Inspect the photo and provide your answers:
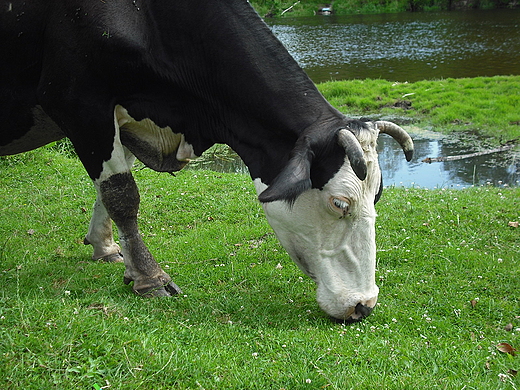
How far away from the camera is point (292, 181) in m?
3.99

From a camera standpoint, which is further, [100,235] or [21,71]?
[100,235]

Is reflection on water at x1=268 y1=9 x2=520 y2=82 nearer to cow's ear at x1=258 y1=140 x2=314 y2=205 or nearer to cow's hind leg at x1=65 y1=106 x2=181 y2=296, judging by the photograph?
cow's hind leg at x1=65 y1=106 x2=181 y2=296

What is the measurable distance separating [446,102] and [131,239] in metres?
13.3

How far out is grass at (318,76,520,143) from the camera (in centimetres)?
1427

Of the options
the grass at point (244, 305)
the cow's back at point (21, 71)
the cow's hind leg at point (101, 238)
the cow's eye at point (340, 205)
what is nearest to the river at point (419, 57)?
the grass at point (244, 305)

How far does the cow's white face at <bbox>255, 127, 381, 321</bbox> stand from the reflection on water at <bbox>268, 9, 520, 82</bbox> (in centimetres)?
1819

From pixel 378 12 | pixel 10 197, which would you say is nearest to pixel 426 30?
pixel 378 12

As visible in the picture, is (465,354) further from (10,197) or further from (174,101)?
(10,197)

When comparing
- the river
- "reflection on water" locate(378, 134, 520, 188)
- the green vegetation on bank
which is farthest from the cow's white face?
the green vegetation on bank

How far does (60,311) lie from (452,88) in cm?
1605

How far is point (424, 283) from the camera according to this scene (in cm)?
539

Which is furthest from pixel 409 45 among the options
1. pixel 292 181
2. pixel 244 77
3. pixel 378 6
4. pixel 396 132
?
pixel 292 181

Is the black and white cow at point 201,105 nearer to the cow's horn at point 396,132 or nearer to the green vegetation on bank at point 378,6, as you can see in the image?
the cow's horn at point 396,132

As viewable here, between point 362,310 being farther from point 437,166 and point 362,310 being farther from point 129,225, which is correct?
point 437,166
